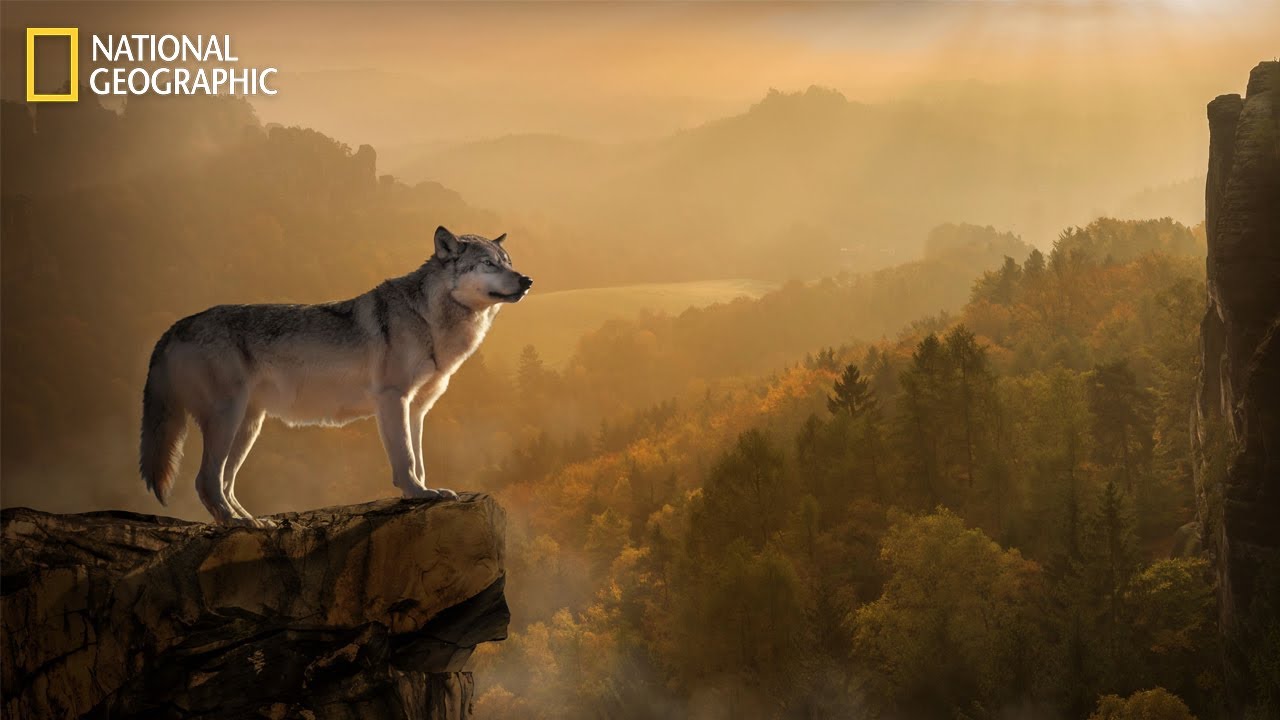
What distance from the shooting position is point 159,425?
557 inches

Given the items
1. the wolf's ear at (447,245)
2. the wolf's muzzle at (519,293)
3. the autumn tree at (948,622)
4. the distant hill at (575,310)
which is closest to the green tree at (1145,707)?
the autumn tree at (948,622)

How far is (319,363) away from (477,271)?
2328mm

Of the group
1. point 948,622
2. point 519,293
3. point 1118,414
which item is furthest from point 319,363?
point 1118,414

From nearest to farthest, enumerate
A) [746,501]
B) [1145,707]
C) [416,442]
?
[416,442]
[1145,707]
[746,501]

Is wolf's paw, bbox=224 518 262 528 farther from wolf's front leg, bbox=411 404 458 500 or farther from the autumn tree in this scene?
the autumn tree

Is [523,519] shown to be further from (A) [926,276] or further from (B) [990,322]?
(A) [926,276]

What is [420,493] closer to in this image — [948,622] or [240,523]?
[240,523]

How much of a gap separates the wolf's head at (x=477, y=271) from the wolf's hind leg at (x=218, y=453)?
3014mm

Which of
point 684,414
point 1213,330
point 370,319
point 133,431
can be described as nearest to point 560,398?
point 684,414

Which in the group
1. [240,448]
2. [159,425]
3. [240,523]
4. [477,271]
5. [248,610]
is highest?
[477,271]

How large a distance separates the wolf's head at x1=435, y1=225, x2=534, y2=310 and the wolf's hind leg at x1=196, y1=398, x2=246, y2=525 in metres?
3.01

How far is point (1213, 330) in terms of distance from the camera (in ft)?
159

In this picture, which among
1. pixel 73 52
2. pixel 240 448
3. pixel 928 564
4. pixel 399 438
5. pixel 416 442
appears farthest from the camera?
pixel 928 564

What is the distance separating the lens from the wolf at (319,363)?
45.5 ft
